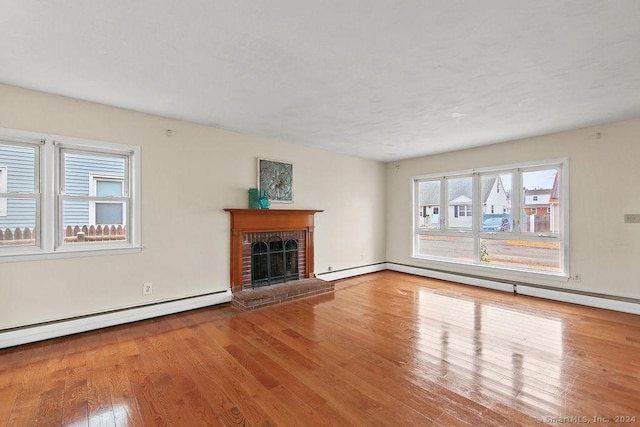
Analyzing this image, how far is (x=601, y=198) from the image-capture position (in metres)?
3.98

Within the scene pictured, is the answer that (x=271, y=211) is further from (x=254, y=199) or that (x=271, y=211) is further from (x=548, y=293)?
(x=548, y=293)

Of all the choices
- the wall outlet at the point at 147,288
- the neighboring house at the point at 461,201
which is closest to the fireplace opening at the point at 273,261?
the wall outlet at the point at 147,288

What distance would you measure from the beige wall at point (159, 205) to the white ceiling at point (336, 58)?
265 millimetres

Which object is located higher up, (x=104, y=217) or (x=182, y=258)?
(x=104, y=217)

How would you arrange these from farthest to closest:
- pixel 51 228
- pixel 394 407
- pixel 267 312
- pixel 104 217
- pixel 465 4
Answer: pixel 267 312 → pixel 104 217 → pixel 51 228 → pixel 394 407 → pixel 465 4

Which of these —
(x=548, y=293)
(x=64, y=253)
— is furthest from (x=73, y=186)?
(x=548, y=293)

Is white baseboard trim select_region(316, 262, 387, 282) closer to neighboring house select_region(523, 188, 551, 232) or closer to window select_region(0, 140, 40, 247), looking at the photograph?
neighboring house select_region(523, 188, 551, 232)

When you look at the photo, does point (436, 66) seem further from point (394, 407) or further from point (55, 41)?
point (55, 41)

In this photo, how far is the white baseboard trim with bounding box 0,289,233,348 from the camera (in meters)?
2.79

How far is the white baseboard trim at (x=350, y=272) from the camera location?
5.45 metres

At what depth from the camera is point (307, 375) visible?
7.60 ft

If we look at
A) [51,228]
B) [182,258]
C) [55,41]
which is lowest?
[182,258]

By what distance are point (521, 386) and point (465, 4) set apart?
2649mm

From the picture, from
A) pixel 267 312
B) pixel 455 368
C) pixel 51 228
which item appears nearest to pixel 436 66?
pixel 455 368
